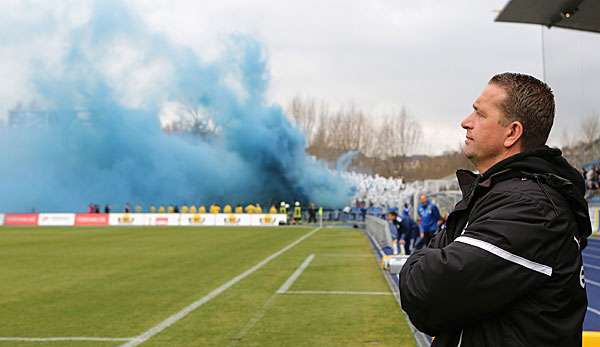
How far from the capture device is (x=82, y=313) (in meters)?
8.46

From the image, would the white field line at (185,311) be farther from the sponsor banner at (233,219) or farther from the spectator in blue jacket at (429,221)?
the sponsor banner at (233,219)

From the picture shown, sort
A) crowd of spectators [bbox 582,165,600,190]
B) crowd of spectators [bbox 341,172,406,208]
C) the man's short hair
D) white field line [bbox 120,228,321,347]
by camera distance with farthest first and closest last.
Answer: crowd of spectators [bbox 341,172,406,208] → crowd of spectators [bbox 582,165,600,190] → white field line [bbox 120,228,321,347] → the man's short hair

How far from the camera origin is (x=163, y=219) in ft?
151

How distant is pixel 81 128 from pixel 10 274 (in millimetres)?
50743

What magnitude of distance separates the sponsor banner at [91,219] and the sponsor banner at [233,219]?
870cm

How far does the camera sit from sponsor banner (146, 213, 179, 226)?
1802 inches

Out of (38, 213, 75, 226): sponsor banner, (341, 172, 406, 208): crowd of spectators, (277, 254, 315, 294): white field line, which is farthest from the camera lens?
(38, 213, 75, 226): sponsor banner

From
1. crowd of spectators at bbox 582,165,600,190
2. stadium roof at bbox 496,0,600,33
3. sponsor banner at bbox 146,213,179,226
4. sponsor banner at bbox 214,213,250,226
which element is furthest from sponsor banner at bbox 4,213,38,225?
stadium roof at bbox 496,0,600,33

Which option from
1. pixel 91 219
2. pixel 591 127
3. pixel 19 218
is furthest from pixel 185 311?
pixel 19 218

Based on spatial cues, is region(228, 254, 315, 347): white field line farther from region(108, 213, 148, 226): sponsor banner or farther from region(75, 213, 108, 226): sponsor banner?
region(75, 213, 108, 226): sponsor banner

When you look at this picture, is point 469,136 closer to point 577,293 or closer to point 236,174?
point 577,293

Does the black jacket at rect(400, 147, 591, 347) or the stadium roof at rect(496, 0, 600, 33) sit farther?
the stadium roof at rect(496, 0, 600, 33)

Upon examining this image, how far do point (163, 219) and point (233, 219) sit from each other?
531 centimetres

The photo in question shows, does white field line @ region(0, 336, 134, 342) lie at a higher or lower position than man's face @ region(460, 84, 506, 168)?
lower
